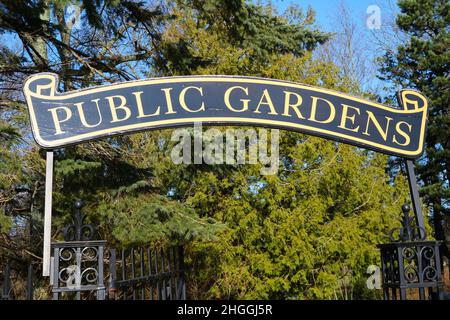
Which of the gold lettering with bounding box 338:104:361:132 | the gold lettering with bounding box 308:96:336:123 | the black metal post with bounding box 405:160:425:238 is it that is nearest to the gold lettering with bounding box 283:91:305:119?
the gold lettering with bounding box 308:96:336:123

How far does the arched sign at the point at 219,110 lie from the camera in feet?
A: 16.0

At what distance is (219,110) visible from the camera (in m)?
5.11

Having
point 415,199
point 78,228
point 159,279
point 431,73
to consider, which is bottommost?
point 159,279

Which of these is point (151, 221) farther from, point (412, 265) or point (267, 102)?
point (412, 265)

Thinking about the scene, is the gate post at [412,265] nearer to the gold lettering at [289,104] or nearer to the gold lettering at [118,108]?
the gold lettering at [289,104]

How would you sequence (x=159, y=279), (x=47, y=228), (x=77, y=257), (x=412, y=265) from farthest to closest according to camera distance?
(x=159, y=279), (x=412, y=265), (x=47, y=228), (x=77, y=257)

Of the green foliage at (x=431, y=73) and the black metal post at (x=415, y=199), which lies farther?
the green foliage at (x=431, y=73)

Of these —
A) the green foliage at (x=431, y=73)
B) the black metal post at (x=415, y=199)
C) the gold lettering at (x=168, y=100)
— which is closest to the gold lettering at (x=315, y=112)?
the black metal post at (x=415, y=199)

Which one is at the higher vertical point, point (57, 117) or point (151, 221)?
point (57, 117)

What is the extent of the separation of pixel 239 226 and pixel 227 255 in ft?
2.50

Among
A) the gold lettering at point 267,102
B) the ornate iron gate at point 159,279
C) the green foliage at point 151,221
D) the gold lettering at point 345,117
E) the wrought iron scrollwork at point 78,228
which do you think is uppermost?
the gold lettering at point 267,102

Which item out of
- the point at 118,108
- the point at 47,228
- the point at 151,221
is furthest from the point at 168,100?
the point at 151,221

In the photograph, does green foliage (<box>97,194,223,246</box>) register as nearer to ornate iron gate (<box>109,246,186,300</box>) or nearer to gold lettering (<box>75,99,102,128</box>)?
ornate iron gate (<box>109,246,186,300</box>)
